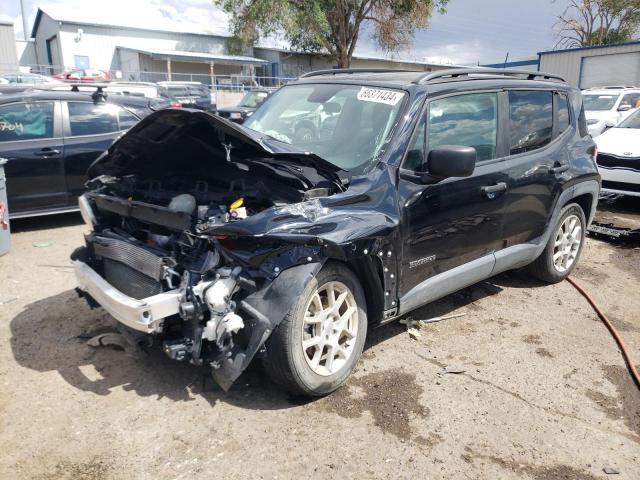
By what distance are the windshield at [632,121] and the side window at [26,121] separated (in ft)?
30.4

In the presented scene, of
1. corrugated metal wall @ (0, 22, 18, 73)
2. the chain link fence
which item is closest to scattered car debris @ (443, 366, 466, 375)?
the chain link fence

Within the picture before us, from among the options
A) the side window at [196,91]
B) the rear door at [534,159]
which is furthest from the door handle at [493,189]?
the side window at [196,91]

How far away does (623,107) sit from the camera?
14930mm

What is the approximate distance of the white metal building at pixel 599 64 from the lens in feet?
87.7

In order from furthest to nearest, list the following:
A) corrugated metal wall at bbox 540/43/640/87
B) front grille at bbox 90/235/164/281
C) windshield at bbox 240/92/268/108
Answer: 1. corrugated metal wall at bbox 540/43/640/87
2. windshield at bbox 240/92/268/108
3. front grille at bbox 90/235/164/281

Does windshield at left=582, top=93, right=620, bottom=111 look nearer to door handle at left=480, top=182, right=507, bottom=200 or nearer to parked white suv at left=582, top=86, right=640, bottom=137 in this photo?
parked white suv at left=582, top=86, right=640, bottom=137

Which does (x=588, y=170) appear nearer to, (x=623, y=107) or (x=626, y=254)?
(x=626, y=254)

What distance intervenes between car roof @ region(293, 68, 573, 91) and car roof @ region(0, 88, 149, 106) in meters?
3.93

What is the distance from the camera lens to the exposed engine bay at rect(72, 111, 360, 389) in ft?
9.50

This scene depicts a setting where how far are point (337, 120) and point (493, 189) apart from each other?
1.34 m

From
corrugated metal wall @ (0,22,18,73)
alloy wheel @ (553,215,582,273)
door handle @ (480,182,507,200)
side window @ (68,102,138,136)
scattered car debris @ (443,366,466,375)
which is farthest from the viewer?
corrugated metal wall @ (0,22,18,73)

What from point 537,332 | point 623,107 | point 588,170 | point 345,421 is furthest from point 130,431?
point 623,107

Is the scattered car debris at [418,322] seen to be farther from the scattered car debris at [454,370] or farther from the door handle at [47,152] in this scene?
the door handle at [47,152]

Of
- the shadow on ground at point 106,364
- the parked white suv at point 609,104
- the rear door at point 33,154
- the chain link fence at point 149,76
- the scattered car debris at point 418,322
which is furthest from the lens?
the chain link fence at point 149,76
